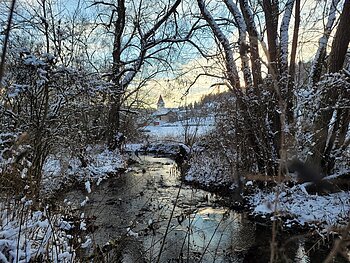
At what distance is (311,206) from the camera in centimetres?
699

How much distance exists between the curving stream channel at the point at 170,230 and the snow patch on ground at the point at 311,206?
642 millimetres

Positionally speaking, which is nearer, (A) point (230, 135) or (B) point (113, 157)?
(A) point (230, 135)

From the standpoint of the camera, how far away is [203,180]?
1115 cm

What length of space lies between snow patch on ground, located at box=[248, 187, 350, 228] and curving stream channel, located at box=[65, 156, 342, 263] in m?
0.64

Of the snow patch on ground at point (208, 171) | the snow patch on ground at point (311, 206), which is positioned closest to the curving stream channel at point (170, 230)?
the snow patch on ground at point (311, 206)

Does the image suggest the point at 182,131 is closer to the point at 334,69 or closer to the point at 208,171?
the point at 208,171

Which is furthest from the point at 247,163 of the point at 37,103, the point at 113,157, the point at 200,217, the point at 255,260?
the point at 113,157

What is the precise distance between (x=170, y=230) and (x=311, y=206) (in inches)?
172

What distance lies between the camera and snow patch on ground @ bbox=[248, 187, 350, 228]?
6.30m

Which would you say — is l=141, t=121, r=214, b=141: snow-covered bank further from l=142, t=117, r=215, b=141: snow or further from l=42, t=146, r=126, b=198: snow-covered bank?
l=42, t=146, r=126, b=198: snow-covered bank

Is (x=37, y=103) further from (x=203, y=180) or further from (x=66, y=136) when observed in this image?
(x=203, y=180)

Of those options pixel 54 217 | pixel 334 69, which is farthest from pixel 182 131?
pixel 54 217

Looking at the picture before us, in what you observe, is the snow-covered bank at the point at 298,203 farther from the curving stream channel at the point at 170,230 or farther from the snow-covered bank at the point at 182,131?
the snow-covered bank at the point at 182,131

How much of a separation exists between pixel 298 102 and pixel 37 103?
5.75 metres
